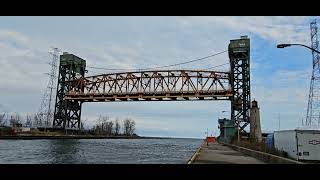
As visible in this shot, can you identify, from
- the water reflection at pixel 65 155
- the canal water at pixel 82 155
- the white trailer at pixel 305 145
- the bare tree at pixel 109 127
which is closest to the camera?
the white trailer at pixel 305 145

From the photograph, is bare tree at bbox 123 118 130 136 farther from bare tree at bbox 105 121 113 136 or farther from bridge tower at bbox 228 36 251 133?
bridge tower at bbox 228 36 251 133

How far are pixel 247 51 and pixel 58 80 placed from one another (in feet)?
141

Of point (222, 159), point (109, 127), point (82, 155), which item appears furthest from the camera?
point (109, 127)

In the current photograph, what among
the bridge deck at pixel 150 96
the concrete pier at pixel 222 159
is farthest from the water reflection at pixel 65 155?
the bridge deck at pixel 150 96

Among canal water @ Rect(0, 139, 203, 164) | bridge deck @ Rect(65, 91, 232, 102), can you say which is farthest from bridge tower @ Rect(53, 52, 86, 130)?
canal water @ Rect(0, 139, 203, 164)

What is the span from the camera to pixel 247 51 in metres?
65.3

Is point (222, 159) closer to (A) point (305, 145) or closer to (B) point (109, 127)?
(A) point (305, 145)

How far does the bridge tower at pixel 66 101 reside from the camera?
→ 86688mm

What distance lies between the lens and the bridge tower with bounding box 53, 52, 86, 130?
284 feet

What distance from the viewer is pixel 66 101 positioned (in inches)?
3440

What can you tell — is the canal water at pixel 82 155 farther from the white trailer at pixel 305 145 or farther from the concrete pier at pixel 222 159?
the white trailer at pixel 305 145

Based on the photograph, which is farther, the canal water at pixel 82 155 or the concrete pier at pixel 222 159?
the canal water at pixel 82 155

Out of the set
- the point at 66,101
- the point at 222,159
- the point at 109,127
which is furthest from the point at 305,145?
the point at 109,127
